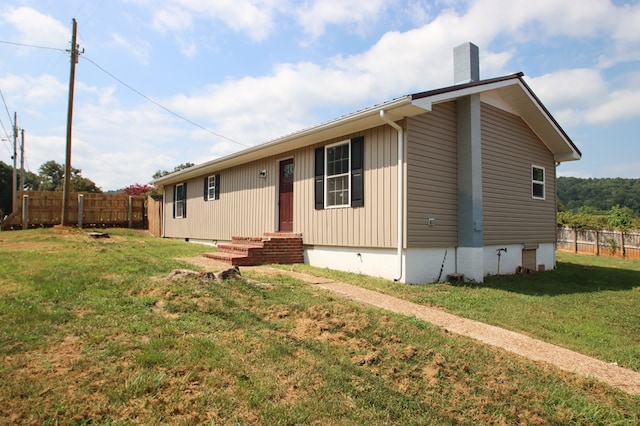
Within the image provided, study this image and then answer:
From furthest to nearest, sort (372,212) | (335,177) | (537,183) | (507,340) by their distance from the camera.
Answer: (537,183), (335,177), (372,212), (507,340)

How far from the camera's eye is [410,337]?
14.3 ft

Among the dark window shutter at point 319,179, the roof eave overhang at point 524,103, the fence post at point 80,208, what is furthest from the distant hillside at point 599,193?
the fence post at point 80,208

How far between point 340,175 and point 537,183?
6.34 metres

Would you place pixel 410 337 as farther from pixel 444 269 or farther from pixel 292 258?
pixel 292 258

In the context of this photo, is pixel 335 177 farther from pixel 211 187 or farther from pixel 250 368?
pixel 211 187

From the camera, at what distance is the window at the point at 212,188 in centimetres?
1434

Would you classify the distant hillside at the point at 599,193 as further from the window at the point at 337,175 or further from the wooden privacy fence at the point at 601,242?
the window at the point at 337,175

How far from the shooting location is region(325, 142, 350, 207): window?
29.7ft

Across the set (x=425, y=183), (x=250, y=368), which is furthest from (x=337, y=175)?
(x=250, y=368)

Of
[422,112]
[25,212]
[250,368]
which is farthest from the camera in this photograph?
[25,212]

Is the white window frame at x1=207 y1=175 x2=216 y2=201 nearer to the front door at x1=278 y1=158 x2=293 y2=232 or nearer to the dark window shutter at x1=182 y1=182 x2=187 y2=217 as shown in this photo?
the dark window shutter at x1=182 y1=182 x2=187 y2=217

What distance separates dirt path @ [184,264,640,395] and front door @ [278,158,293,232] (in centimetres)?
394

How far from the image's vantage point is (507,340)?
4.75 metres

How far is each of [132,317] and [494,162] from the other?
8818 millimetres
